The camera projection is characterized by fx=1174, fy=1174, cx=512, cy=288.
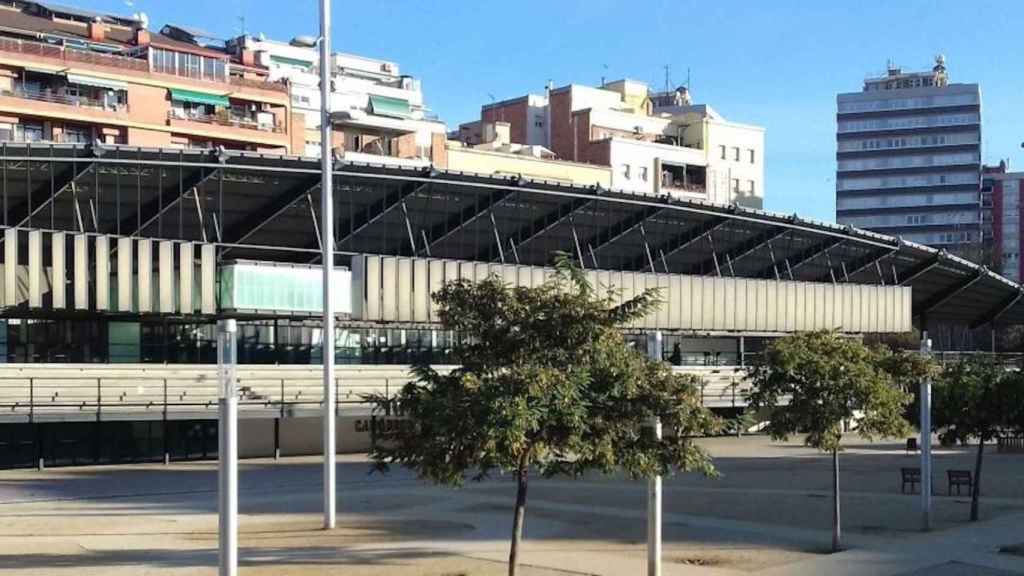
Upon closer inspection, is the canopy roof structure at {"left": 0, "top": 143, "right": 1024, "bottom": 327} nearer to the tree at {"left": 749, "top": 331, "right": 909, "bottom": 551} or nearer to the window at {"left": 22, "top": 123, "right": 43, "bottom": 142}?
the window at {"left": 22, "top": 123, "right": 43, "bottom": 142}

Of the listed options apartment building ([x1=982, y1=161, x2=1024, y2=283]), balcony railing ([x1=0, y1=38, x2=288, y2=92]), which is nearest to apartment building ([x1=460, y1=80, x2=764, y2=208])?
balcony railing ([x1=0, y1=38, x2=288, y2=92])

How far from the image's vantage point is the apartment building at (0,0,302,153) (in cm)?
7119

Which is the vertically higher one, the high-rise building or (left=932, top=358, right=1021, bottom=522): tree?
the high-rise building

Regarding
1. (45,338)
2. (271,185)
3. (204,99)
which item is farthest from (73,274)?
(204,99)

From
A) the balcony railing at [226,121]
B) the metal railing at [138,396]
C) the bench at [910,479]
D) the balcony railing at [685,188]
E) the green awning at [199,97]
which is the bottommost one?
the bench at [910,479]

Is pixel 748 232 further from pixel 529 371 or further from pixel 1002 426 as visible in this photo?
pixel 529 371

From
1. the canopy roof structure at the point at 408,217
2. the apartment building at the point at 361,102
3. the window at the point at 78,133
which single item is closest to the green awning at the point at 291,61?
the apartment building at the point at 361,102

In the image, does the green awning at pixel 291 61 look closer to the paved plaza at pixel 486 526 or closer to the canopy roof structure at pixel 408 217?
the canopy roof structure at pixel 408 217

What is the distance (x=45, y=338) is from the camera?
1727 inches

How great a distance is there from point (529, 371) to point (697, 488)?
19.4 m

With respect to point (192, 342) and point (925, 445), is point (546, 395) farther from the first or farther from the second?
point (192, 342)

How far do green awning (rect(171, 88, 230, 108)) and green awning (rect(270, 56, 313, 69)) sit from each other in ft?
84.4

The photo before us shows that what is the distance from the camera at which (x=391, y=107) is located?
327 feet

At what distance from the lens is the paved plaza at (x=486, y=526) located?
18.4 meters
